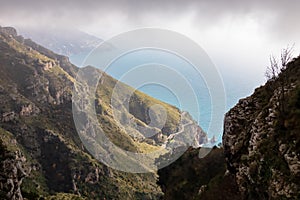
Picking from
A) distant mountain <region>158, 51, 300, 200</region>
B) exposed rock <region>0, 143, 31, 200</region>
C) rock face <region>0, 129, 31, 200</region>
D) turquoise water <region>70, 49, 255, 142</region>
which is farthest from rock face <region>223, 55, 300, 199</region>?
exposed rock <region>0, 143, 31, 200</region>

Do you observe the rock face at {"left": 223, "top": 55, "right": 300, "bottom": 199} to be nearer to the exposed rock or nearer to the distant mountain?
the distant mountain

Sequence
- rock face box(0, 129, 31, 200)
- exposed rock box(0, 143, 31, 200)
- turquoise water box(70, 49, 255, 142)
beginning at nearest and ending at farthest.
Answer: turquoise water box(70, 49, 255, 142)
rock face box(0, 129, 31, 200)
exposed rock box(0, 143, 31, 200)

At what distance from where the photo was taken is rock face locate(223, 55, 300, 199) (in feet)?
79.4

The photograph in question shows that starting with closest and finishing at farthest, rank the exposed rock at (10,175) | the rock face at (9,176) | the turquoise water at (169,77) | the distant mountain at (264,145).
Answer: the distant mountain at (264,145) < the turquoise water at (169,77) < the rock face at (9,176) < the exposed rock at (10,175)

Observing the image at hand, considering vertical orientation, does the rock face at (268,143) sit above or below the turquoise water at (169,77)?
below

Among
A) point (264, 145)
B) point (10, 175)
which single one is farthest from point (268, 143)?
point (10, 175)

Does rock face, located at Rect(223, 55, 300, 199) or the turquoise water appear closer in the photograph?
rock face, located at Rect(223, 55, 300, 199)

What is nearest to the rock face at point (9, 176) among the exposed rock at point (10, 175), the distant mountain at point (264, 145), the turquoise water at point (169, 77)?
the exposed rock at point (10, 175)

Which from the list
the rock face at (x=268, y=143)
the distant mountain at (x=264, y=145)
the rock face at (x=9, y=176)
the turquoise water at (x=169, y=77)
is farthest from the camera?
the rock face at (x=9, y=176)

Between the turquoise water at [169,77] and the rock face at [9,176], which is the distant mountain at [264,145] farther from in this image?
the rock face at [9,176]

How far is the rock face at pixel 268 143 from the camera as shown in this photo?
79.4 ft

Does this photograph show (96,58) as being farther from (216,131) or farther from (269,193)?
(269,193)

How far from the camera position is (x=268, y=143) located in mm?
27891

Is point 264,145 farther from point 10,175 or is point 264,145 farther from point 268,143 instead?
point 10,175
